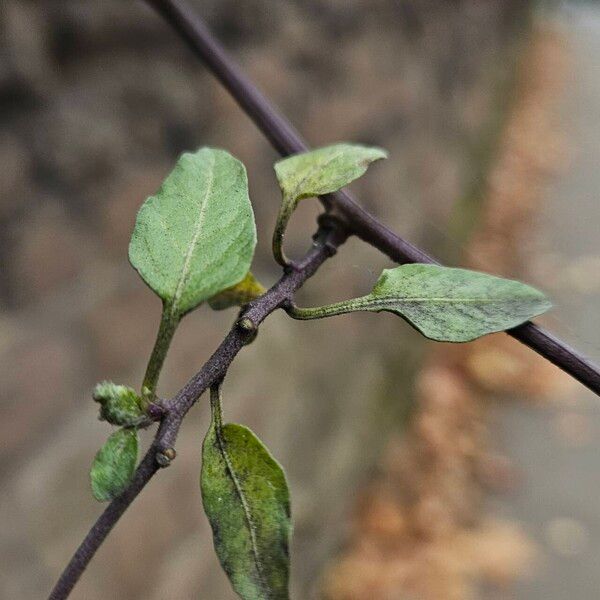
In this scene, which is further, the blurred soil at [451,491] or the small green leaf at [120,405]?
the blurred soil at [451,491]

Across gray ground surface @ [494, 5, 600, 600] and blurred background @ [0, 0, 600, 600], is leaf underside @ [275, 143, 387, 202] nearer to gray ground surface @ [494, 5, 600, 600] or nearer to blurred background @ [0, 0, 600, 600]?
blurred background @ [0, 0, 600, 600]

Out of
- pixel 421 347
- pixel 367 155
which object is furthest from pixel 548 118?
pixel 367 155

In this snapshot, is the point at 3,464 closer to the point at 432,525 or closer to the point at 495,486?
the point at 432,525

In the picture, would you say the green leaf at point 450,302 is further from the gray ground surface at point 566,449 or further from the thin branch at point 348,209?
the gray ground surface at point 566,449

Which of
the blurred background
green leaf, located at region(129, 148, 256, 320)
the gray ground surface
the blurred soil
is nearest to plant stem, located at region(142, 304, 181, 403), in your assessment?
green leaf, located at region(129, 148, 256, 320)

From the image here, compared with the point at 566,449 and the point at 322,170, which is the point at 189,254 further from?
the point at 566,449

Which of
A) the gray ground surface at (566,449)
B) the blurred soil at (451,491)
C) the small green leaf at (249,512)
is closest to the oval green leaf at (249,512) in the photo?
the small green leaf at (249,512)

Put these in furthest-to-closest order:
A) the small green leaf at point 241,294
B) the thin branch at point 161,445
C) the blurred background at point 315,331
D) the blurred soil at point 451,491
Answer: the blurred soil at point 451,491 → the blurred background at point 315,331 → the small green leaf at point 241,294 → the thin branch at point 161,445

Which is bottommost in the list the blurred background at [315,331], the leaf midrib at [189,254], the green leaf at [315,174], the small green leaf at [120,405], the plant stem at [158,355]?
the small green leaf at [120,405]
